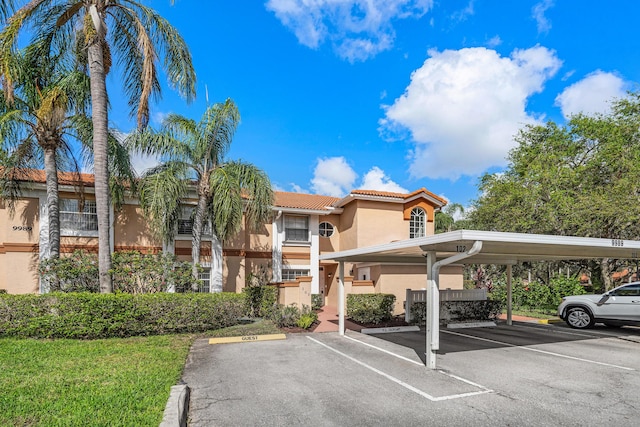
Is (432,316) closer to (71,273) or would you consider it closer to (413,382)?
(413,382)

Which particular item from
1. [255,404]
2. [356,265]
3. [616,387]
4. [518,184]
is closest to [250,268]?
[356,265]

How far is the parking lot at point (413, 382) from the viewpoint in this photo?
5.43 metres

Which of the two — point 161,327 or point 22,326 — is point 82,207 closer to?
point 22,326

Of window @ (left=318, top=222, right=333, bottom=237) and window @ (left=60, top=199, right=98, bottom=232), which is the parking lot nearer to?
window @ (left=60, top=199, right=98, bottom=232)

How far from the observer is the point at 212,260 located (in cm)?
1688

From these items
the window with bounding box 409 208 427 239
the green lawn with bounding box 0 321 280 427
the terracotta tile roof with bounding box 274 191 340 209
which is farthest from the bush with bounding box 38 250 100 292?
the window with bounding box 409 208 427 239

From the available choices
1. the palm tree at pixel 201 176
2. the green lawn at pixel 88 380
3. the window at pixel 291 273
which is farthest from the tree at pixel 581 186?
the green lawn at pixel 88 380

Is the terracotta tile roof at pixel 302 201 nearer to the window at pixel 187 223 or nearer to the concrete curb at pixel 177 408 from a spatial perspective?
the window at pixel 187 223

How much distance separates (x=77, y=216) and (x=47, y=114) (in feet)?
17.3

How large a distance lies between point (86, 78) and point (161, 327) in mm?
8951

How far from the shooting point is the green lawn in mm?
5031

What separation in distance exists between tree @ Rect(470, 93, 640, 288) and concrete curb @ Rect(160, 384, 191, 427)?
772 inches

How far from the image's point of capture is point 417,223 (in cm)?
2075

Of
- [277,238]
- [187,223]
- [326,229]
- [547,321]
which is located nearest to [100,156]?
[187,223]
